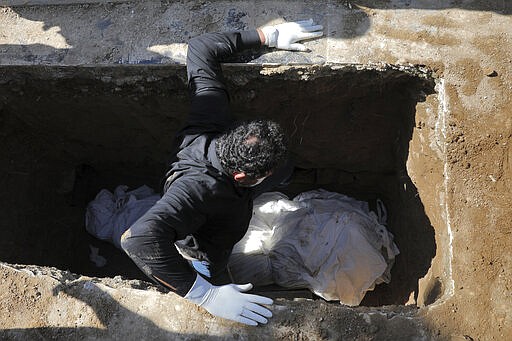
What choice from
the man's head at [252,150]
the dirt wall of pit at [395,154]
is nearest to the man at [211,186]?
the man's head at [252,150]

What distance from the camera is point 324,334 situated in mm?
2441

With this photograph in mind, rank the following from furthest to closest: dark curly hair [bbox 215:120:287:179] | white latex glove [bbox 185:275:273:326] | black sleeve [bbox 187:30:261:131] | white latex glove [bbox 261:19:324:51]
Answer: white latex glove [bbox 261:19:324:51]
black sleeve [bbox 187:30:261:131]
white latex glove [bbox 185:275:273:326]
dark curly hair [bbox 215:120:287:179]

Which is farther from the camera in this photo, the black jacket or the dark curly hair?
the black jacket

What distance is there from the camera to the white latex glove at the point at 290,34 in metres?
2.97

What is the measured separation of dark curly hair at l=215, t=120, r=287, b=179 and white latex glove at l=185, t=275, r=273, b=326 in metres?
0.69

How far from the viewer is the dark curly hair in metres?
2.24

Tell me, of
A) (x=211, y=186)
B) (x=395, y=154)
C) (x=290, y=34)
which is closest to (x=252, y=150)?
(x=211, y=186)

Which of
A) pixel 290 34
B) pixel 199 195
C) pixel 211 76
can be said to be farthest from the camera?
pixel 290 34

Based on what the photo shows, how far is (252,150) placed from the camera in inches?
87.8

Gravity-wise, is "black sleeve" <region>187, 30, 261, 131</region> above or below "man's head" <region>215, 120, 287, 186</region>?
above

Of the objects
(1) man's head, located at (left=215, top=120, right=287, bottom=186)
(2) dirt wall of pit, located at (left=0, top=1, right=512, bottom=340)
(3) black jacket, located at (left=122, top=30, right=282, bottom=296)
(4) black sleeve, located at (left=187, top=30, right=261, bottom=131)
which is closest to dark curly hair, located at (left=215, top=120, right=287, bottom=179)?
(1) man's head, located at (left=215, top=120, right=287, bottom=186)

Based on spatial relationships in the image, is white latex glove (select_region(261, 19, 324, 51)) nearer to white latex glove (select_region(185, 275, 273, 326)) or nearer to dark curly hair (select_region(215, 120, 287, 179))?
dark curly hair (select_region(215, 120, 287, 179))

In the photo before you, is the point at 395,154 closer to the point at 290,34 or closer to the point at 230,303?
the point at 290,34

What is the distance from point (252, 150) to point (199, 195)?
1.29 feet
